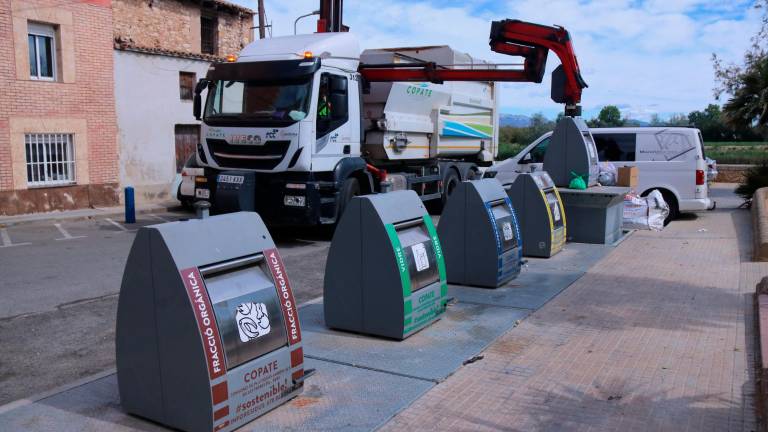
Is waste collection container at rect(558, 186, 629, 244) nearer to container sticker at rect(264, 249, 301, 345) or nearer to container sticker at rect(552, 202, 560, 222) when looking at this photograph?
container sticker at rect(552, 202, 560, 222)

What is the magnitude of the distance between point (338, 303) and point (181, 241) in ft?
7.85

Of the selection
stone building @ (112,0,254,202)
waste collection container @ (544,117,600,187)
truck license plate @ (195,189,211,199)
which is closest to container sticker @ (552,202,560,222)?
waste collection container @ (544,117,600,187)

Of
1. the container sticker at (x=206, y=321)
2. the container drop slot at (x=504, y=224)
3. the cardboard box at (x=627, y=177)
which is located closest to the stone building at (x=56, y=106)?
the container drop slot at (x=504, y=224)

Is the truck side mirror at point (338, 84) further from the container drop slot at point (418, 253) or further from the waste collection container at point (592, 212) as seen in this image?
the container drop slot at point (418, 253)

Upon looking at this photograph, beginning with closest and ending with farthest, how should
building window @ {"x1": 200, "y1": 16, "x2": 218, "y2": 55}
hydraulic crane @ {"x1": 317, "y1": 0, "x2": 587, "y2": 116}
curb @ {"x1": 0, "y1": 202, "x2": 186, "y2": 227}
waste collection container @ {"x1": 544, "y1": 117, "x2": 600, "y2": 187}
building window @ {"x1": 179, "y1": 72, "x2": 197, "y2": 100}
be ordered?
waste collection container @ {"x1": 544, "y1": 117, "x2": 600, "y2": 187} → hydraulic crane @ {"x1": 317, "y1": 0, "x2": 587, "y2": 116} → curb @ {"x1": 0, "y1": 202, "x2": 186, "y2": 227} → building window @ {"x1": 179, "y1": 72, "x2": 197, "y2": 100} → building window @ {"x1": 200, "y1": 16, "x2": 218, "y2": 55}

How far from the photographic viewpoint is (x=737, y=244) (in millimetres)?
11656

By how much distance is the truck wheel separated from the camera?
39.8 ft

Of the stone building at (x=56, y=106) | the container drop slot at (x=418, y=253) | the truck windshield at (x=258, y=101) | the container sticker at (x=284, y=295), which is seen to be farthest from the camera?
the stone building at (x=56, y=106)

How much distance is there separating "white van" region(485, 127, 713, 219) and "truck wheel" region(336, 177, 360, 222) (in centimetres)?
390

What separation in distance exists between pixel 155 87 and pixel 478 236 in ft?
48.6

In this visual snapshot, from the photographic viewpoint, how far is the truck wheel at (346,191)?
12.1 metres

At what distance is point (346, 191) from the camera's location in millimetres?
12281

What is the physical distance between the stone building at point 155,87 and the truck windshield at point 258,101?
720 centimetres

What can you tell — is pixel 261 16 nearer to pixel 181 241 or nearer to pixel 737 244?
pixel 737 244
